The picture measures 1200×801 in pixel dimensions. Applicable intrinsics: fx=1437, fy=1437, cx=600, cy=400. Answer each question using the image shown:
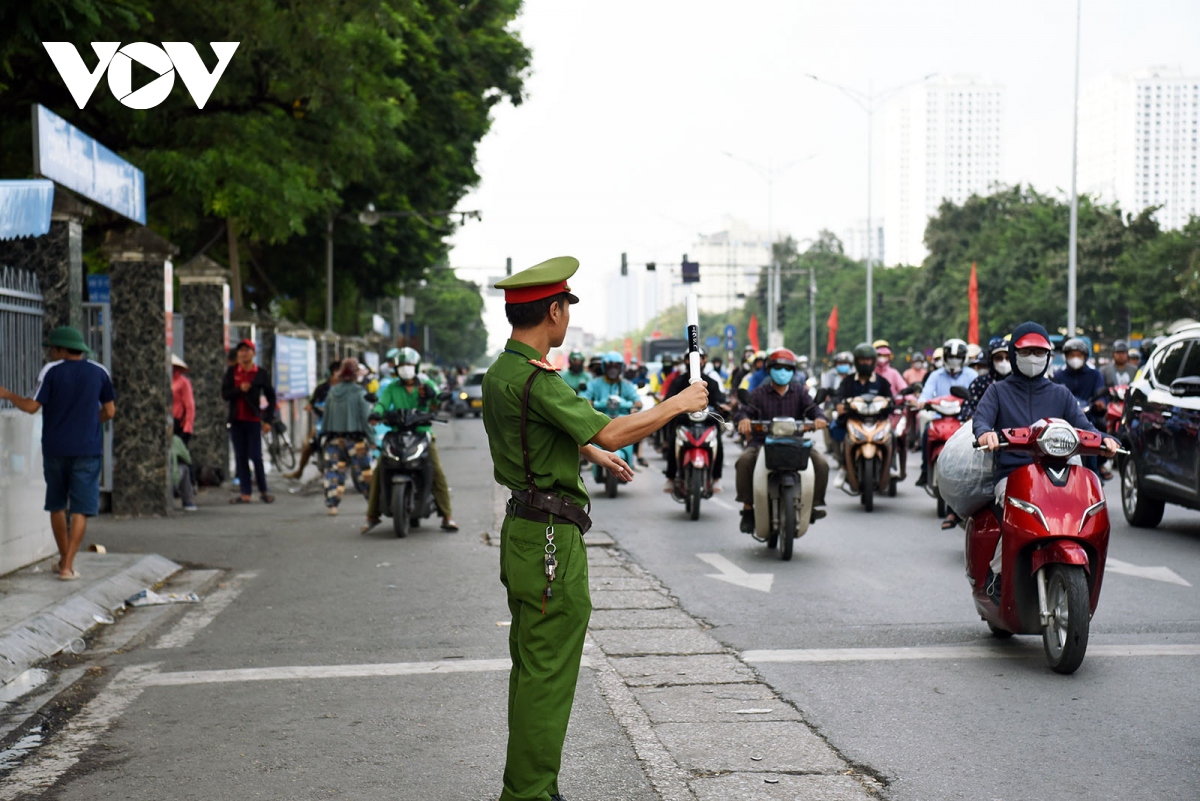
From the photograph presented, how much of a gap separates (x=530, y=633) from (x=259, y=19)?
527 inches

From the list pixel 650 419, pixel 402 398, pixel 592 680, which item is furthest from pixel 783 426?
pixel 650 419

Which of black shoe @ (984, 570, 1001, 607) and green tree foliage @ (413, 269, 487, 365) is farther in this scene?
green tree foliage @ (413, 269, 487, 365)

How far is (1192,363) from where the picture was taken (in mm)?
12875

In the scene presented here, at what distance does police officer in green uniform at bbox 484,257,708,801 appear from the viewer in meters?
4.44

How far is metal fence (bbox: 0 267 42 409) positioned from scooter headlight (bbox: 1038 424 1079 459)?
786 centimetres

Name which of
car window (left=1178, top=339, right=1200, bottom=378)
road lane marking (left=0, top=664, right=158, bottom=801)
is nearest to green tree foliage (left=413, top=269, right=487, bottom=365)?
car window (left=1178, top=339, right=1200, bottom=378)

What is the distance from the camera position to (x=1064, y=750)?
5.51 metres

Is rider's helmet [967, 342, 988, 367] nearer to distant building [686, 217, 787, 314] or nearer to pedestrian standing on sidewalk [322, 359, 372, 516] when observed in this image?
pedestrian standing on sidewalk [322, 359, 372, 516]

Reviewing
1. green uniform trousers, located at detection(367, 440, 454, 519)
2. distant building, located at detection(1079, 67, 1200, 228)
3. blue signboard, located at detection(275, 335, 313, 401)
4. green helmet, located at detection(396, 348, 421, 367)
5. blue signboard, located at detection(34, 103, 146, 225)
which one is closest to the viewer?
blue signboard, located at detection(34, 103, 146, 225)

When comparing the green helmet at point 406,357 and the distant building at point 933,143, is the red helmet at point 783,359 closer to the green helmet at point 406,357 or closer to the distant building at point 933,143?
the green helmet at point 406,357

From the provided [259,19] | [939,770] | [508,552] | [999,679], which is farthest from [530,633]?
[259,19]

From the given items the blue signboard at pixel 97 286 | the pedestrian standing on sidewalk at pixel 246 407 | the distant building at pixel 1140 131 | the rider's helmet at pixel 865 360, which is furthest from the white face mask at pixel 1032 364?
the distant building at pixel 1140 131

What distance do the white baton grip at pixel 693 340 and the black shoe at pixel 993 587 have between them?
3.44 m

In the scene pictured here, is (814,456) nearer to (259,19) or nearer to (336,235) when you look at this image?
(259,19)
